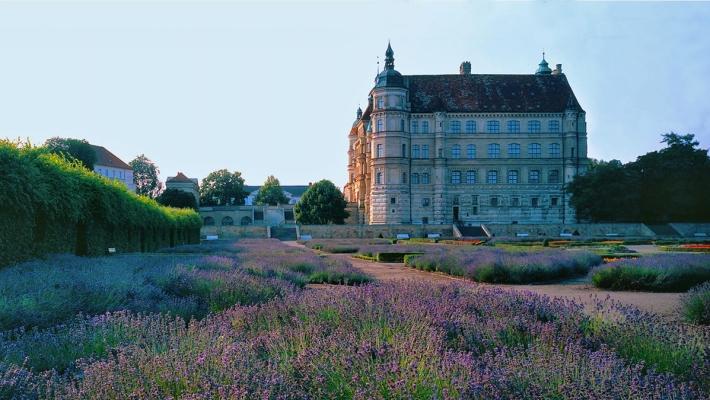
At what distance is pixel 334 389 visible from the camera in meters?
4.01

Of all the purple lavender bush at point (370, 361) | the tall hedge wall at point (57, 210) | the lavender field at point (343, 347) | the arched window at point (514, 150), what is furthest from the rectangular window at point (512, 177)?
the purple lavender bush at point (370, 361)

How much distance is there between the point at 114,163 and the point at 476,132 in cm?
5420

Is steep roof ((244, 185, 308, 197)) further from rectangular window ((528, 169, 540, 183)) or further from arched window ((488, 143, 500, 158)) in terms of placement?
rectangular window ((528, 169, 540, 183))

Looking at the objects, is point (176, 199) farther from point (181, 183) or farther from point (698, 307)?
point (698, 307)

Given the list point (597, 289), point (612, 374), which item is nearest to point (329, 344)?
point (612, 374)

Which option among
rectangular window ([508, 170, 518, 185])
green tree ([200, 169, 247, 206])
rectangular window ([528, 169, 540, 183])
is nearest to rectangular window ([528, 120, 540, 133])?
rectangular window ([528, 169, 540, 183])

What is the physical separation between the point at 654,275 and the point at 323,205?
5743 centimetres

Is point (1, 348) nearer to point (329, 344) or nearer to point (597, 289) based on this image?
point (329, 344)

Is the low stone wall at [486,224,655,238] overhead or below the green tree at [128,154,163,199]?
below

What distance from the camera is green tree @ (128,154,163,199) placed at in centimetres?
10573

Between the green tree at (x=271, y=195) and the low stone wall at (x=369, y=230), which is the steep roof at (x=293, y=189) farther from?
the low stone wall at (x=369, y=230)

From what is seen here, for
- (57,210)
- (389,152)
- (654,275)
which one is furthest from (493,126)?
(654,275)

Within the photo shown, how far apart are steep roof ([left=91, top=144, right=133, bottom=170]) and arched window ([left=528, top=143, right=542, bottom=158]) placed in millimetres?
58277

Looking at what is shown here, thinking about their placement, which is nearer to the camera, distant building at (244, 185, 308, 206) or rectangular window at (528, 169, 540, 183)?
rectangular window at (528, 169, 540, 183)
